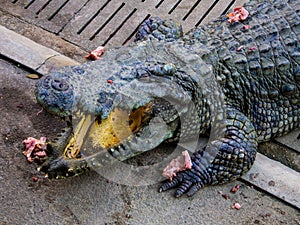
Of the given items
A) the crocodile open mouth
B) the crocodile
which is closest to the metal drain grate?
the crocodile

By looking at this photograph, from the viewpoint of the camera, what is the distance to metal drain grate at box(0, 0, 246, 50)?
4871 millimetres

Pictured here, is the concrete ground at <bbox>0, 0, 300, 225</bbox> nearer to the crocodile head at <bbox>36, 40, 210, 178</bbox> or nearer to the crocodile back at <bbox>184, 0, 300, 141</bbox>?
the crocodile head at <bbox>36, 40, 210, 178</bbox>

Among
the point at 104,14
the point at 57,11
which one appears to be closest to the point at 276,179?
the point at 104,14

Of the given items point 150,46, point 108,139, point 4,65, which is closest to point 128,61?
point 150,46

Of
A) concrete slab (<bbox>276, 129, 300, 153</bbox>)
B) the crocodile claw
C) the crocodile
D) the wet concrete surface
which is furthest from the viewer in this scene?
concrete slab (<bbox>276, 129, 300, 153</bbox>)

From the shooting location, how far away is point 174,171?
3850 mm

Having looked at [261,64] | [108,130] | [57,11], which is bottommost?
[57,11]

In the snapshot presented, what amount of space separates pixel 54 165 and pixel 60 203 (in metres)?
0.31

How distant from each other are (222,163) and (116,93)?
39.5 inches

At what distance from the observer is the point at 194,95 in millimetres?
3889

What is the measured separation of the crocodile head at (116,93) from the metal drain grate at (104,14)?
1119 millimetres

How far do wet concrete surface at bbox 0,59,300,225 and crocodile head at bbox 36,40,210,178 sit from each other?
29 centimetres

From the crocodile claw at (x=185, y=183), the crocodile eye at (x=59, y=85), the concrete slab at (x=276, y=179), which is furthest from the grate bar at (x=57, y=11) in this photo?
the concrete slab at (x=276, y=179)

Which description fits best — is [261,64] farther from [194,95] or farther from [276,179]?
[276,179]
